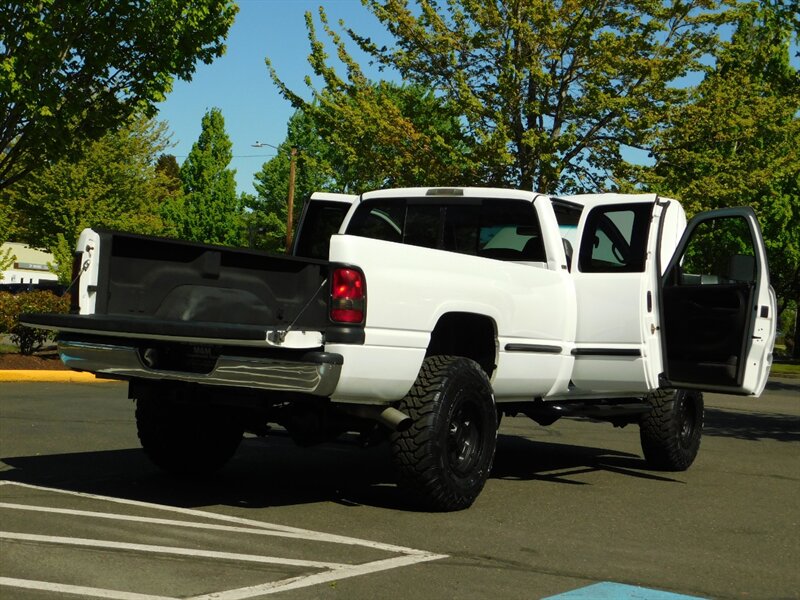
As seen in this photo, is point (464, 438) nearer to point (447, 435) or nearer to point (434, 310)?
point (447, 435)

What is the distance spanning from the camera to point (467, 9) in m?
23.5

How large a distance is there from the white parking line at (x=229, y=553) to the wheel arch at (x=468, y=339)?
1791mm

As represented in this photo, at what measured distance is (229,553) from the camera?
18.9 ft

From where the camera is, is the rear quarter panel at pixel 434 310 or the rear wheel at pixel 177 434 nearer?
the rear quarter panel at pixel 434 310

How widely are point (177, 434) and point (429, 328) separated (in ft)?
7.31

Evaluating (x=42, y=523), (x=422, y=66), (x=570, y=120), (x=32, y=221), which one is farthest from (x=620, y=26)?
(x=32, y=221)

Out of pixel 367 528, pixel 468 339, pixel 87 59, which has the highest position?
pixel 87 59

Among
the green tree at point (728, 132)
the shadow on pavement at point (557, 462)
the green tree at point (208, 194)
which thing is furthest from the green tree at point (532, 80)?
the green tree at point (208, 194)

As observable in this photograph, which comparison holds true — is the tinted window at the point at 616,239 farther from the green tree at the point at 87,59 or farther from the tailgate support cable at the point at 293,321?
the green tree at the point at 87,59

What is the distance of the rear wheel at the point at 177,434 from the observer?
8289mm

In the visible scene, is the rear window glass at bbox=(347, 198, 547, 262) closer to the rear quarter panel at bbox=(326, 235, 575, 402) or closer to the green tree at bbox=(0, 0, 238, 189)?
the rear quarter panel at bbox=(326, 235, 575, 402)

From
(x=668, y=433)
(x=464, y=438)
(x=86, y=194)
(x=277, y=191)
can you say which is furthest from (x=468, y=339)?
(x=277, y=191)

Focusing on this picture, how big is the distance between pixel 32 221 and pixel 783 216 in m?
26.7

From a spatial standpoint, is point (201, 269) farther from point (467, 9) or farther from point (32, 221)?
point (32, 221)
